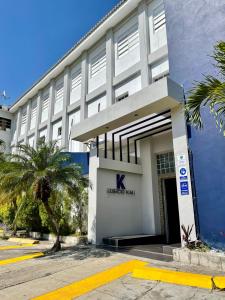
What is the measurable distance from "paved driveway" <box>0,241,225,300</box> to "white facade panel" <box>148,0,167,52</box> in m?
12.5

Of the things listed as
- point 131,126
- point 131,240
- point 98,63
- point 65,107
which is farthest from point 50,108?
point 131,240

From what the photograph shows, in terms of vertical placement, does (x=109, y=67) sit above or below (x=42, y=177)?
above

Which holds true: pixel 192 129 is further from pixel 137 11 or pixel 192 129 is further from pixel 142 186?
pixel 137 11

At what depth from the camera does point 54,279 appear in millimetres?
6977

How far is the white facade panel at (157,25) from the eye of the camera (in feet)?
49.5

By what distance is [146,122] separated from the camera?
12906 mm

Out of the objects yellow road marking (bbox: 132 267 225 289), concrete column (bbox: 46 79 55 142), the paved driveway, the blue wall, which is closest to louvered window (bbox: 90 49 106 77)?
concrete column (bbox: 46 79 55 142)

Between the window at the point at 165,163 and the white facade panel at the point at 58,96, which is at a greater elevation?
the white facade panel at the point at 58,96

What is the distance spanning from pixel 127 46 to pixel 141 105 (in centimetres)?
886

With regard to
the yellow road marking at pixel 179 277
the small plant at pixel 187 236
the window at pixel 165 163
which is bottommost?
the yellow road marking at pixel 179 277

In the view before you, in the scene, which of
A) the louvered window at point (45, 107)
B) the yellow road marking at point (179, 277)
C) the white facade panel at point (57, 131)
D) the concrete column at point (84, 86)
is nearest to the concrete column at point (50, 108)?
the white facade panel at point (57, 131)

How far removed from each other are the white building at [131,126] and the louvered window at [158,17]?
1 centimetres

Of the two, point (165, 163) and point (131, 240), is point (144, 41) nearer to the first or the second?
point (165, 163)

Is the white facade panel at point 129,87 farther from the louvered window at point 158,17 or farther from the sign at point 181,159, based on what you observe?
the sign at point 181,159
